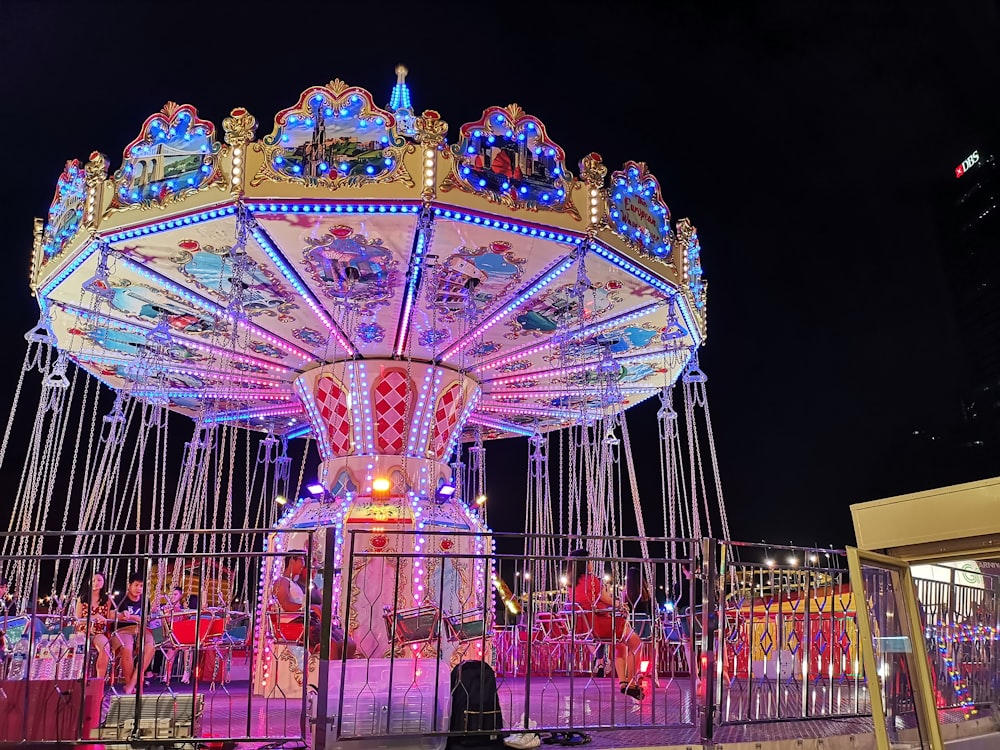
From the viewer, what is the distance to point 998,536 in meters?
3.68

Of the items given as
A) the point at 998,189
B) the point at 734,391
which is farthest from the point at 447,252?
the point at 998,189

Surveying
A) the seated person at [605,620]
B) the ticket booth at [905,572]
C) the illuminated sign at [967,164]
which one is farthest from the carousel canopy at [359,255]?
the illuminated sign at [967,164]

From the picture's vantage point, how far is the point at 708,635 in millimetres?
5277

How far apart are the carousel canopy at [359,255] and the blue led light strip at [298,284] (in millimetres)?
32

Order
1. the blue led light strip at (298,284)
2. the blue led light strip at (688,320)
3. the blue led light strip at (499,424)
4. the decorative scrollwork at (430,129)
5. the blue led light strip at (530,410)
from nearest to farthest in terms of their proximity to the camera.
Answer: the decorative scrollwork at (430,129)
the blue led light strip at (298,284)
the blue led light strip at (688,320)
the blue led light strip at (530,410)
the blue led light strip at (499,424)

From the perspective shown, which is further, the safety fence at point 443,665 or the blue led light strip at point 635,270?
the blue led light strip at point 635,270

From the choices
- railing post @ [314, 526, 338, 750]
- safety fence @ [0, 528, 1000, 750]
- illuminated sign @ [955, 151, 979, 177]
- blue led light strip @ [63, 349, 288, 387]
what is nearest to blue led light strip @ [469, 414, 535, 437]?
blue led light strip @ [63, 349, 288, 387]

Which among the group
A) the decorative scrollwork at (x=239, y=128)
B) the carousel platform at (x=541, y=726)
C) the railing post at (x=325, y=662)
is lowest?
the carousel platform at (x=541, y=726)

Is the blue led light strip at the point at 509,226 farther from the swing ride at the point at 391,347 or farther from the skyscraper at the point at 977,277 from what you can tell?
the skyscraper at the point at 977,277

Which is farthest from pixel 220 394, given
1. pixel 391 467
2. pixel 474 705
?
pixel 474 705

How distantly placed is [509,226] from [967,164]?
1187 inches

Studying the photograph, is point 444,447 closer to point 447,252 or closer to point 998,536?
point 447,252

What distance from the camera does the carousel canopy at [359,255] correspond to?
760cm

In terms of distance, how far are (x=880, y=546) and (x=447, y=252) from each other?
5.54 meters
